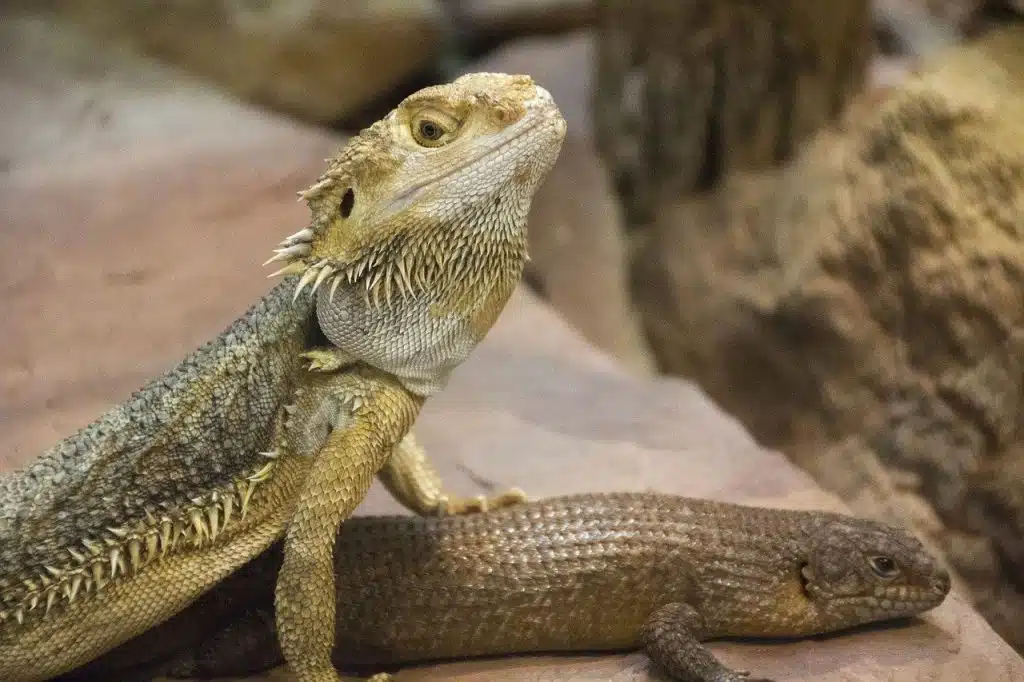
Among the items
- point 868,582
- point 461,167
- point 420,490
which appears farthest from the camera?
point 420,490

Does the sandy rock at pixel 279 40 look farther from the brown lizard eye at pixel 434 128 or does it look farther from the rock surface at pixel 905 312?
the brown lizard eye at pixel 434 128

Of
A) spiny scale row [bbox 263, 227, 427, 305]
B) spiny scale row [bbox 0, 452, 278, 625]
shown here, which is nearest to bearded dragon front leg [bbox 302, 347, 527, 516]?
spiny scale row [bbox 0, 452, 278, 625]

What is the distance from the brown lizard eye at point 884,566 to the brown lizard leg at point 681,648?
1.80 feet

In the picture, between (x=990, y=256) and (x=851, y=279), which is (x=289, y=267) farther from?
(x=851, y=279)

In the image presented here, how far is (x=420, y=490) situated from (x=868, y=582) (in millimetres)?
1455

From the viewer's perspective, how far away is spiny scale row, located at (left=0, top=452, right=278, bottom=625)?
2.41 m

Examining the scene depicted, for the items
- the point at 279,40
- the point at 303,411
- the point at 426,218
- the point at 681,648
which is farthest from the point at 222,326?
the point at 279,40

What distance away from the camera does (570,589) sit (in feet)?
9.66

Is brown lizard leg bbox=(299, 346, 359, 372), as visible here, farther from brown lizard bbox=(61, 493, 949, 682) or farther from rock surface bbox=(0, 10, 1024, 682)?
rock surface bbox=(0, 10, 1024, 682)

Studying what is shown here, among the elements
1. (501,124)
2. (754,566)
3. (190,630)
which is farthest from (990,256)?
(190,630)

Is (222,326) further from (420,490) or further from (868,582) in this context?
(868,582)

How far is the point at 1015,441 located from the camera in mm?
4328

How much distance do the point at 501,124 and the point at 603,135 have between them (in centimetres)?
495

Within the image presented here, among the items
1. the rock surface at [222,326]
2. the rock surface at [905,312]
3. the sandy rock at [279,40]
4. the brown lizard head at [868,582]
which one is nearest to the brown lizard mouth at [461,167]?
the rock surface at [222,326]
